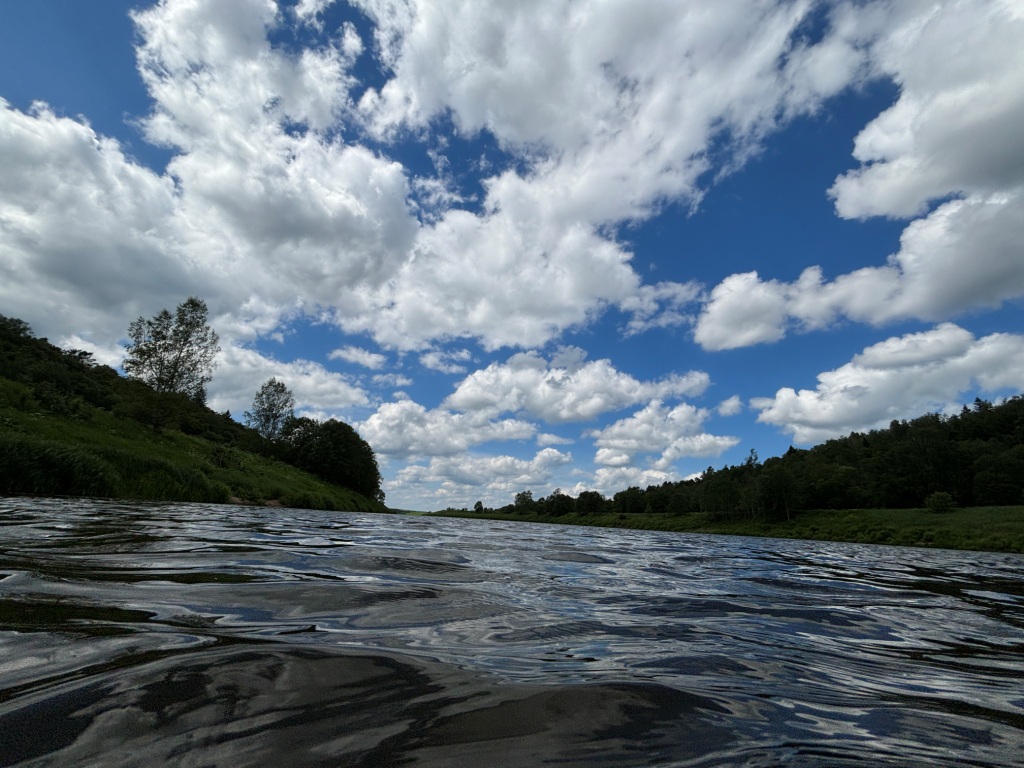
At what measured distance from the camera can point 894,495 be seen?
91.8 metres

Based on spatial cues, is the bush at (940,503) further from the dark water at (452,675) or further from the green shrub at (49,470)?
the green shrub at (49,470)

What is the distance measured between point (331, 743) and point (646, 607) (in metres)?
3.55

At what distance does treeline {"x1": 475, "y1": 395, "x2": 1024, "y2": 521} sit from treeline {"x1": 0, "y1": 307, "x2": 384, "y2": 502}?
66.1 m

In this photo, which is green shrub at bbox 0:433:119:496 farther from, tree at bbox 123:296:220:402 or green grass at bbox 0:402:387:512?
tree at bbox 123:296:220:402

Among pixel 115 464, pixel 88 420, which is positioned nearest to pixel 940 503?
pixel 115 464

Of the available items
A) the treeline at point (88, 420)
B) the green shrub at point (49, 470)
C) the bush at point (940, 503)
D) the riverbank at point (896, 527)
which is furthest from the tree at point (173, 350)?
the bush at point (940, 503)

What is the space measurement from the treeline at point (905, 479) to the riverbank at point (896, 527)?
3774 millimetres

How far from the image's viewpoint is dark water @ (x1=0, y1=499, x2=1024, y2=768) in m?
1.49

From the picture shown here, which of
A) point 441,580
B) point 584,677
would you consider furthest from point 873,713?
point 441,580

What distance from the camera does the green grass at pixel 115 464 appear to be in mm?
14492

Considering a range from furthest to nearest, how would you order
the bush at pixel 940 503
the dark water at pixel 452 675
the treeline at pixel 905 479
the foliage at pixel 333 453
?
1. the treeline at pixel 905 479
2. the bush at pixel 940 503
3. the foliage at pixel 333 453
4. the dark water at pixel 452 675

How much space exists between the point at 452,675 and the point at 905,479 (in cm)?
11617

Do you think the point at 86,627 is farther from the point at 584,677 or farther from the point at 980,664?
the point at 980,664

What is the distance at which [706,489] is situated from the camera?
3930 inches
